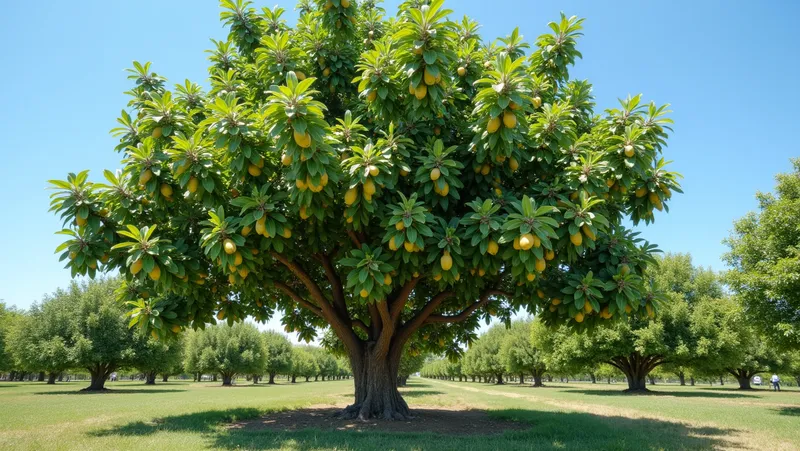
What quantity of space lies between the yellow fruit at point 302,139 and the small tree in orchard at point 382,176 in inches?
0.7

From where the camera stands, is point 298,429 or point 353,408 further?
point 353,408

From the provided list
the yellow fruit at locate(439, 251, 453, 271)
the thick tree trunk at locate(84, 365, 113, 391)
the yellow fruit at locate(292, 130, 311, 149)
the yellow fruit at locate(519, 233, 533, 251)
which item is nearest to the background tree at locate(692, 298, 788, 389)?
the yellow fruit at locate(519, 233, 533, 251)

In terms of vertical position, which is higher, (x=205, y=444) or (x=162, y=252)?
(x=162, y=252)

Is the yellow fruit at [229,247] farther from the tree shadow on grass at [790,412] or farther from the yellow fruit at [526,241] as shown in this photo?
the tree shadow on grass at [790,412]

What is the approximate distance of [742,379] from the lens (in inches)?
1821

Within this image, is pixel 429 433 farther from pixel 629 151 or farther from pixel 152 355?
pixel 152 355

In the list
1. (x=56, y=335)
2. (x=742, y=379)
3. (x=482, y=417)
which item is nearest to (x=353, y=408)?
(x=482, y=417)

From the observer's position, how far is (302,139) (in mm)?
5906

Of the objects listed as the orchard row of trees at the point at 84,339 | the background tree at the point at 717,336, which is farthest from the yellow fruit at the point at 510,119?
the orchard row of trees at the point at 84,339

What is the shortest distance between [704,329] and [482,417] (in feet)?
87.0

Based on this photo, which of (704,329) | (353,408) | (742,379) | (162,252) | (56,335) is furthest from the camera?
(742,379)

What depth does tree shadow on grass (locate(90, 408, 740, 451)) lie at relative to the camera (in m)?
8.56

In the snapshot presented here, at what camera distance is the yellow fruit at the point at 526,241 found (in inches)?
246

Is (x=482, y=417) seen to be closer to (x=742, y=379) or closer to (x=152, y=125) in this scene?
(x=152, y=125)
